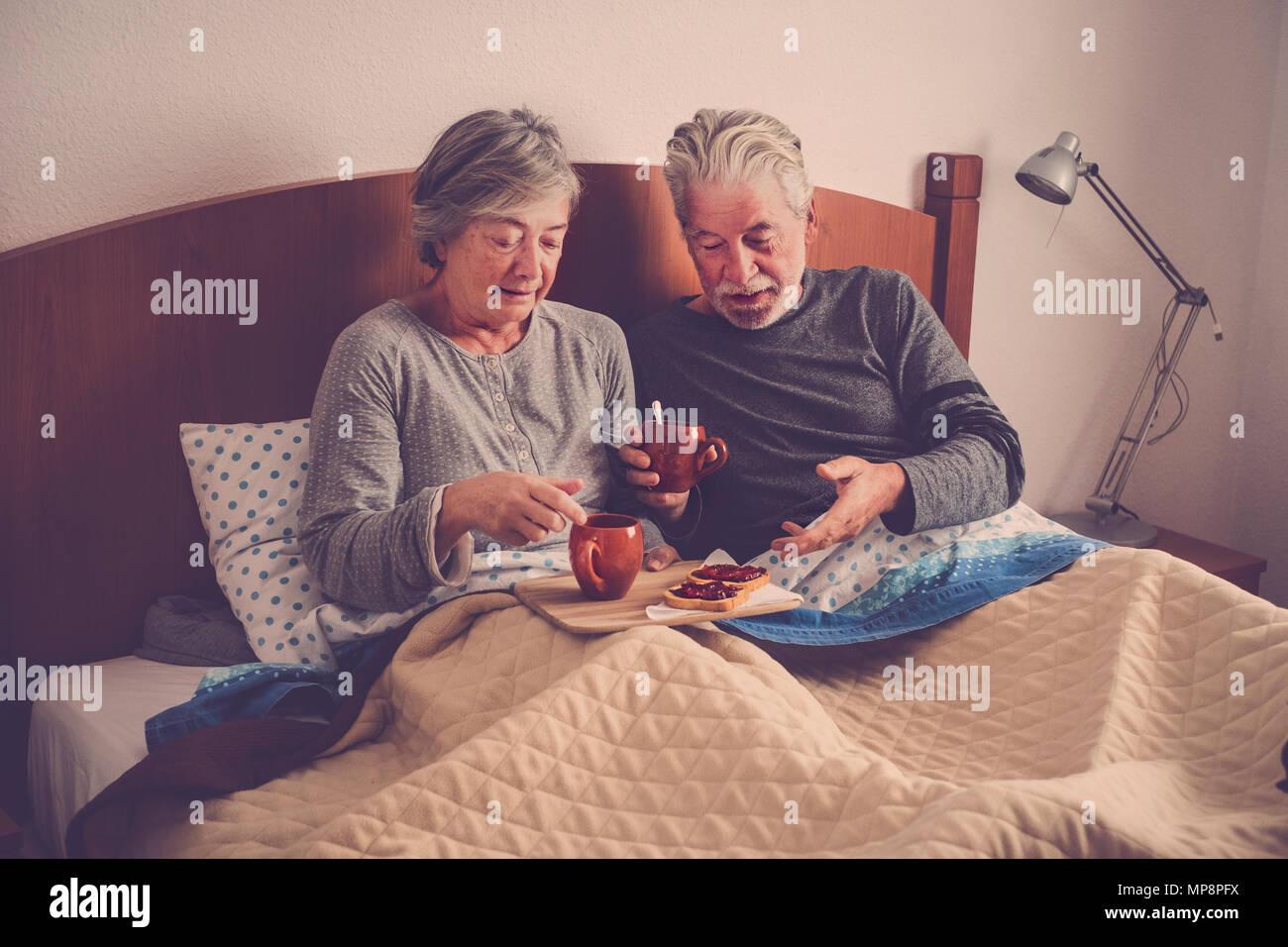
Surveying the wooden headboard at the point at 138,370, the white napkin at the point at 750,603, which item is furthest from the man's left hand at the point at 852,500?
the wooden headboard at the point at 138,370

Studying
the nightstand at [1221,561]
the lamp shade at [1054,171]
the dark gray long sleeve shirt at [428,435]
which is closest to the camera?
the dark gray long sleeve shirt at [428,435]

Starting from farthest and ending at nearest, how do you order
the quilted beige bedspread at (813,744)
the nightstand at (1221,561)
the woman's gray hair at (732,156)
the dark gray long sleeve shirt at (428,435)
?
the nightstand at (1221,561), the woman's gray hair at (732,156), the dark gray long sleeve shirt at (428,435), the quilted beige bedspread at (813,744)

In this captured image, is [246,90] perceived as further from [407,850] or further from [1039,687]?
[1039,687]

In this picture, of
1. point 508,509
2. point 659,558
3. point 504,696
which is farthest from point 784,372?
point 504,696

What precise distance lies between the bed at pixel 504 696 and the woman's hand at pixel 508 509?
106 millimetres

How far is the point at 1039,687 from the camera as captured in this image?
4.39 ft

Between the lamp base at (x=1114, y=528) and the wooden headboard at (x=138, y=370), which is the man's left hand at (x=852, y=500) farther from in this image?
the lamp base at (x=1114, y=528)

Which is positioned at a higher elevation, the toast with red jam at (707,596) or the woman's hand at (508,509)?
the woman's hand at (508,509)

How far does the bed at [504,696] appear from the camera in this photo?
1016 mm

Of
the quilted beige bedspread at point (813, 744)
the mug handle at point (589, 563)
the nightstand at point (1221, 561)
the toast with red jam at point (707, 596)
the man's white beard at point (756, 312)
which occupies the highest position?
the man's white beard at point (756, 312)

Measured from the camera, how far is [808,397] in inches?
69.1


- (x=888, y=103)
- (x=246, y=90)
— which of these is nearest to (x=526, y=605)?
(x=246, y=90)

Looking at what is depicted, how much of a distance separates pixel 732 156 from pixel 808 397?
0.40 metres

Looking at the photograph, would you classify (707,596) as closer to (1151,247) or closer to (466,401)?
(466,401)
